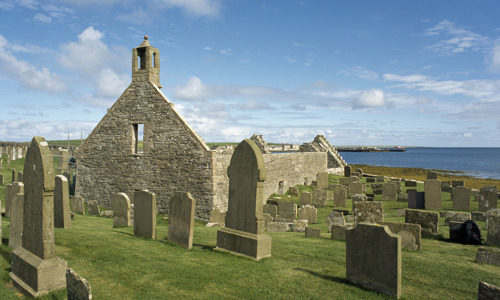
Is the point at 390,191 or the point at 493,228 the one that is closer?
the point at 493,228

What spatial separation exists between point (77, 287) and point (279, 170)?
1763 centimetres

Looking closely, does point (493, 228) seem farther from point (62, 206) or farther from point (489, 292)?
point (62, 206)

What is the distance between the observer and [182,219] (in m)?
8.21

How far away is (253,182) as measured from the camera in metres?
7.42

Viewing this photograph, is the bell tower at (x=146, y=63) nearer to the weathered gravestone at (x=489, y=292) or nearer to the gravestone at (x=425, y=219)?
the gravestone at (x=425, y=219)

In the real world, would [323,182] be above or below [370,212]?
below

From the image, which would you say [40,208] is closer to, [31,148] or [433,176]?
[31,148]

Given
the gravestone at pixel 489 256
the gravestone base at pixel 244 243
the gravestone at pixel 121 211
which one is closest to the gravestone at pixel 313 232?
the gravestone base at pixel 244 243

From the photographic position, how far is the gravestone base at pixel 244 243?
718 cm

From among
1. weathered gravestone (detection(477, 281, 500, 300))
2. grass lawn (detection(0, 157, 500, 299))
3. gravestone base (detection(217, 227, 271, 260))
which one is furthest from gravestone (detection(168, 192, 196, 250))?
weathered gravestone (detection(477, 281, 500, 300))

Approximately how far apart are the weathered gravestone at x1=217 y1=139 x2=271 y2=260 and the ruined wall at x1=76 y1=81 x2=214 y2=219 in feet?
20.1

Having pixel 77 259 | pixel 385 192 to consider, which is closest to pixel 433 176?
pixel 385 192

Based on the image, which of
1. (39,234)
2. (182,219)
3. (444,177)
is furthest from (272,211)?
(444,177)

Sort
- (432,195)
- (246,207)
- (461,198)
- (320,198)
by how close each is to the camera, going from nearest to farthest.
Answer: (246,207)
(461,198)
(432,195)
(320,198)
